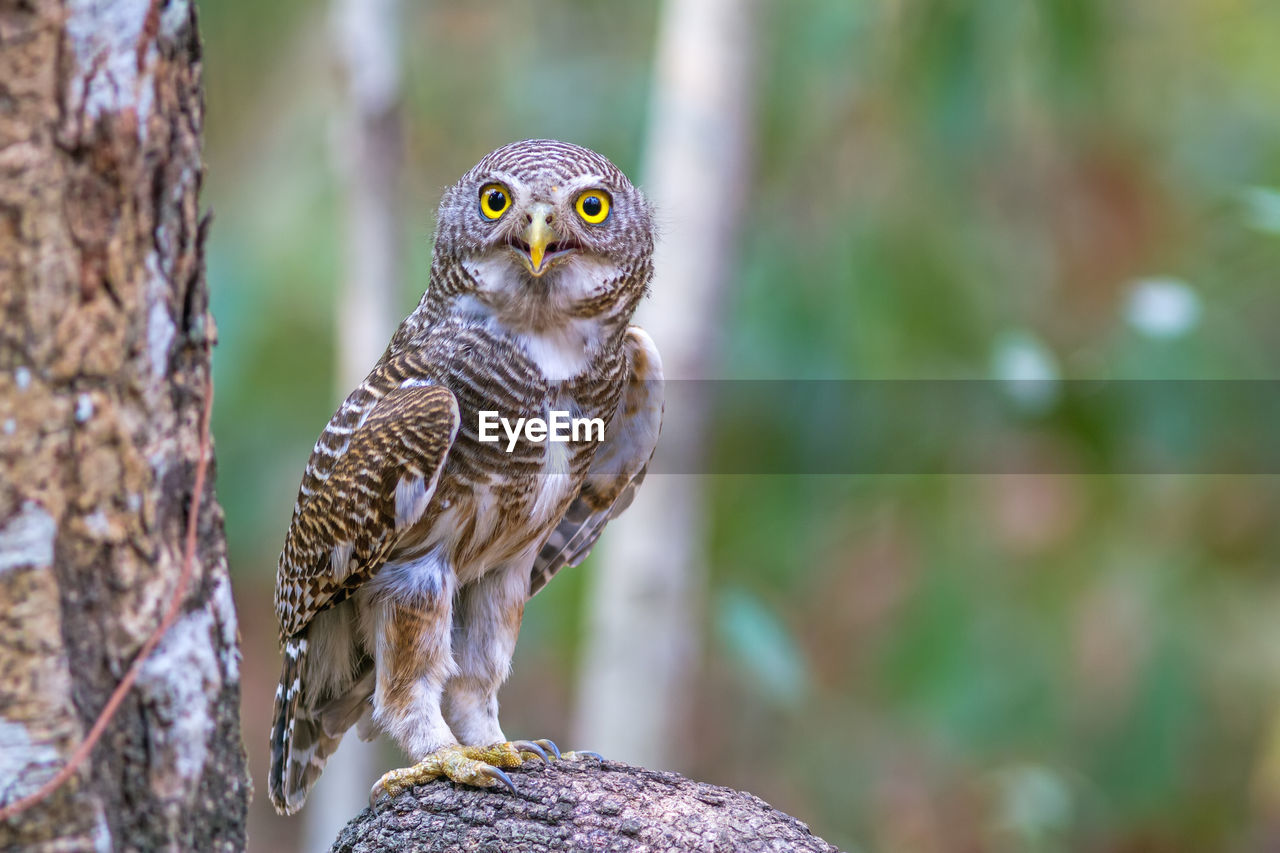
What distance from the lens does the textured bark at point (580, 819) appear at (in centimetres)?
211

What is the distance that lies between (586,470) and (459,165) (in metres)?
6.43

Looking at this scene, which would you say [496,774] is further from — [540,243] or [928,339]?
[928,339]

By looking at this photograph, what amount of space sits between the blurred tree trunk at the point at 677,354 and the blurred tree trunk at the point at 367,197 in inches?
41.5

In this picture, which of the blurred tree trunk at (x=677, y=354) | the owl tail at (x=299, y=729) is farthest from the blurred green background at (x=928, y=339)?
the owl tail at (x=299, y=729)

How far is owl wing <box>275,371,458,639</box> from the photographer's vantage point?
8.18 ft

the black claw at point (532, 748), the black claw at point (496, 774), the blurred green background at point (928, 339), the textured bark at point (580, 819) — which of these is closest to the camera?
the textured bark at point (580, 819)

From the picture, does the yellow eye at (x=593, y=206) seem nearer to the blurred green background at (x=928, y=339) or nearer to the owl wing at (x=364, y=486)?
the owl wing at (x=364, y=486)

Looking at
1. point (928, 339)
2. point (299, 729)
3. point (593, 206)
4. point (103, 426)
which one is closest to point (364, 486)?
point (299, 729)

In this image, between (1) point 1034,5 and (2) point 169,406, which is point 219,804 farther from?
(1) point 1034,5

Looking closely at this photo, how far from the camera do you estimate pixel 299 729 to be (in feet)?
8.96

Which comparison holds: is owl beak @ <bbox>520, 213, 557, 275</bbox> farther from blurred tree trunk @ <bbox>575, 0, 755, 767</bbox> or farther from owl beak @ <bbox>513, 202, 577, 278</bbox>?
blurred tree trunk @ <bbox>575, 0, 755, 767</bbox>

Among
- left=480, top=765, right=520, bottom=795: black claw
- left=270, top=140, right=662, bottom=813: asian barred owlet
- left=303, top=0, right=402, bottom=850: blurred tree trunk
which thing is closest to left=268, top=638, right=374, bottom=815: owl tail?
left=270, top=140, right=662, bottom=813: asian barred owlet

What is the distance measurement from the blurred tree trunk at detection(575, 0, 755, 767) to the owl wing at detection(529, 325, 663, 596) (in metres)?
2.14

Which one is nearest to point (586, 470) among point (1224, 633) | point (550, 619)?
point (550, 619)
